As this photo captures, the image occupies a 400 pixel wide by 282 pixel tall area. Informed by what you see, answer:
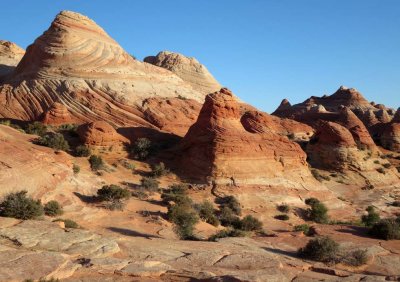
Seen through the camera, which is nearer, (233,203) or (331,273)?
(331,273)

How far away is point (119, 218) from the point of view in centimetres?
1681

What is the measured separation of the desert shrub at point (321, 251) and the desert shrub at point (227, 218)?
22.3 feet

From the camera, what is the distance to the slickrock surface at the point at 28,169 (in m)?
15.6

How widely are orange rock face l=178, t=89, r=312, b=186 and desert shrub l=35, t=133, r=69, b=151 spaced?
719 centimetres

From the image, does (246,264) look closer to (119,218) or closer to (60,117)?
(119,218)

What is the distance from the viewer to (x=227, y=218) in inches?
767

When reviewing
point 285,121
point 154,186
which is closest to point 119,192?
point 154,186

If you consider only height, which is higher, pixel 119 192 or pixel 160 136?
pixel 160 136

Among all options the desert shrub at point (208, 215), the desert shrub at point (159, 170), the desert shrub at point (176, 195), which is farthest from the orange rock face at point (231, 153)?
the desert shrub at point (208, 215)

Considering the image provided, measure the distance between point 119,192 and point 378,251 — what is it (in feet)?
36.0

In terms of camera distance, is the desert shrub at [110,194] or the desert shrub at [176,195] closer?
the desert shrub at [110,194]

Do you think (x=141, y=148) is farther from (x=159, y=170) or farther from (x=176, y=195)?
(x=176, y=195)

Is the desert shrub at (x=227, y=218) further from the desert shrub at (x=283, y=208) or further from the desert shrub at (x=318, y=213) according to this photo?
the desert shrub at (x=318, y=213)

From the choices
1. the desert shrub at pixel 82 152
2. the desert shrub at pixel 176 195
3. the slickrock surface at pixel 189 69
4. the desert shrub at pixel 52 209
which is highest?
the slickrock surface at pixel 189 69
